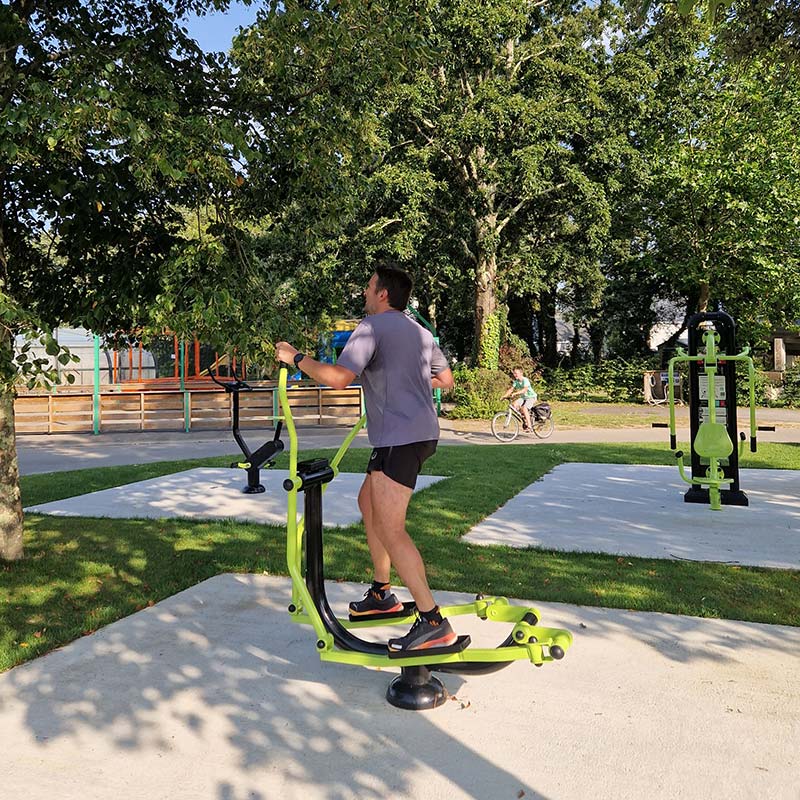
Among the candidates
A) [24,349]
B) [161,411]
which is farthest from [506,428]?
[24,349]

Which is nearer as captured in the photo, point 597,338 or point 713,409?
point 713,409

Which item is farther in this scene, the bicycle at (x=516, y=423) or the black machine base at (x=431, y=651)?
the bicycle at (x=516, y=423)

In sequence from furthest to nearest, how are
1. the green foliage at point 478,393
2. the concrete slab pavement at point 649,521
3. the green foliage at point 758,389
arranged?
the green foliage at point 758,389 < the green foliage at point 478,393 < the concrete slab pavement at point 649,521

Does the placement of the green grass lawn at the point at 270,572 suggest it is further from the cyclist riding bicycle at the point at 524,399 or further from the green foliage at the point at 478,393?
the green foliage at the point at 478,393

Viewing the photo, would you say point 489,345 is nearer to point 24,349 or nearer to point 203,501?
point 203,501

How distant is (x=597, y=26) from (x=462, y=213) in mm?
7769

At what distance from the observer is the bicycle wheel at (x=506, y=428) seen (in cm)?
1537

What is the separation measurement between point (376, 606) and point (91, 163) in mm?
3326

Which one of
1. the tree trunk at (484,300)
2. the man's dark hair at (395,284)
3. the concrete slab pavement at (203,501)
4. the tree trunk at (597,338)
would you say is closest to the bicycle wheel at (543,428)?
the concrete slab pavement at (203,501)

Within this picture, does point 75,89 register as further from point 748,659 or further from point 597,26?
point 597,26

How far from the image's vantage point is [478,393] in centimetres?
2086

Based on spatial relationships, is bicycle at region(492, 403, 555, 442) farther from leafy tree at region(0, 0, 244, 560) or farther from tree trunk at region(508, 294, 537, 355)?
tree trunk at region(508, 294, 537, 355)

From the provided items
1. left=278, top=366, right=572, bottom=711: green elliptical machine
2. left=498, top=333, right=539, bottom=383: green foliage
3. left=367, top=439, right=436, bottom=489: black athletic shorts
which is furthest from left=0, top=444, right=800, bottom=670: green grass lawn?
left=498, top=333, right=539, bottom=383: green foliage

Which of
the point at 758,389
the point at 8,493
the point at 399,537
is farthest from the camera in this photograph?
the point at 758,389
